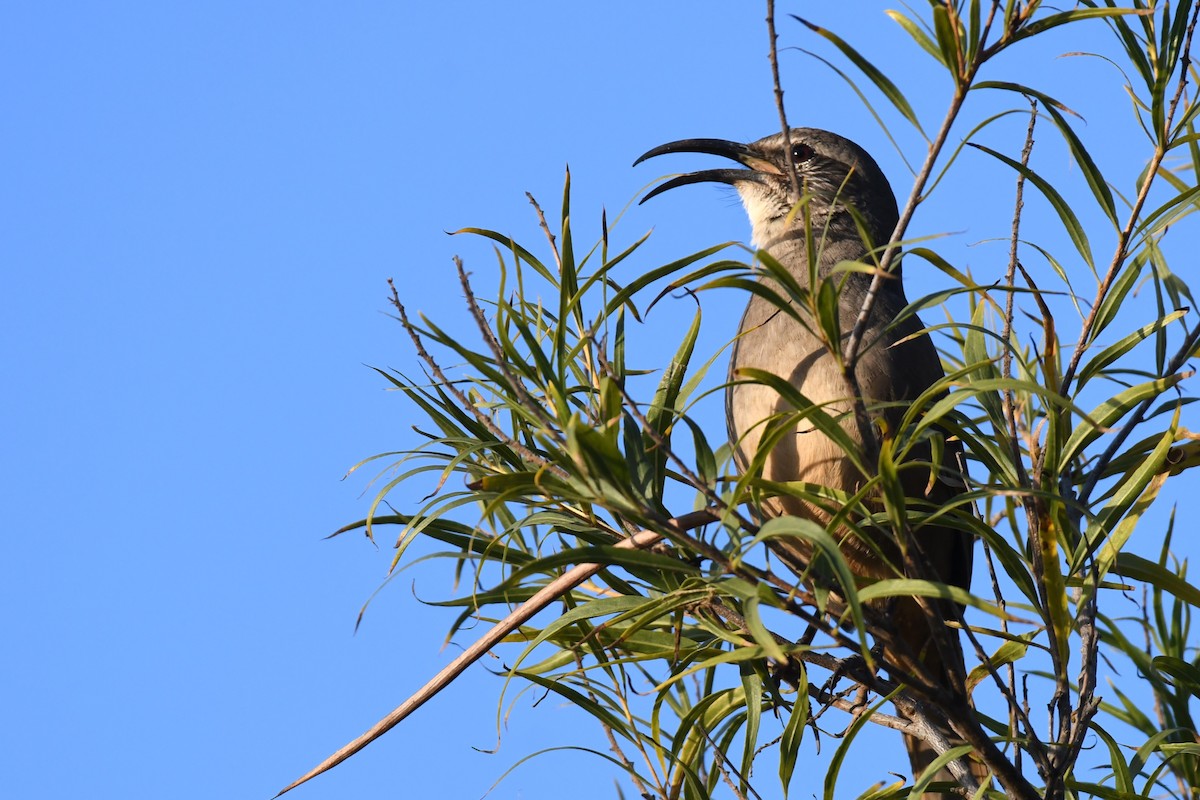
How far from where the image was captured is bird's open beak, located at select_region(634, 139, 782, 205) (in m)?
4.45

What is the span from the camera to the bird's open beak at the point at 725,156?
175 inches

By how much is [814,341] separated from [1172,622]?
1.16m

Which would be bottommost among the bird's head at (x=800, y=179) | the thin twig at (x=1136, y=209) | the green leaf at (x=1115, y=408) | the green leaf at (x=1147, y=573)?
the green leaf at (x=1147, y=573)

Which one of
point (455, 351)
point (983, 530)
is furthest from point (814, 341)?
point (455, 351)

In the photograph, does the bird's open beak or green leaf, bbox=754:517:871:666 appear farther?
the bird's open beak

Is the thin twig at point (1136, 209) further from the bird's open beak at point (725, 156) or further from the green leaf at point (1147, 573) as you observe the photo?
the bird's open beak at point (725, 156)

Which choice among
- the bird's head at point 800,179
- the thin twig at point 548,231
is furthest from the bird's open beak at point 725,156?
the thin twig at point 548,231

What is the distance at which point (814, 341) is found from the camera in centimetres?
357

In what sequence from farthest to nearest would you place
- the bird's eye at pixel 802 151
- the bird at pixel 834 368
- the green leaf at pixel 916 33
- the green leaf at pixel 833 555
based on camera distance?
the bird's eye at pixel 802 151 < the bird at pixel 834 368 < the green leaf at pixel 916 33 < the green leaf at pixel 833 555

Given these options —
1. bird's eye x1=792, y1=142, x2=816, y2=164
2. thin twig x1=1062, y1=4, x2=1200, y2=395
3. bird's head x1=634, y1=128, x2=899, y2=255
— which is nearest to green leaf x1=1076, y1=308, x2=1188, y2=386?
thin twig x1=1062, y1=4, x2=1200, y2=395

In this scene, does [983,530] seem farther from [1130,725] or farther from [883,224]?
[883,224]

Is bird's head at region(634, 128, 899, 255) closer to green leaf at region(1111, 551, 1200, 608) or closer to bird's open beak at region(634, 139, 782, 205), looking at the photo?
bird's open beak at region(634, 139, 782, 205)

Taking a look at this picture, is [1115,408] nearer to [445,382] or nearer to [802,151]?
[445,382]

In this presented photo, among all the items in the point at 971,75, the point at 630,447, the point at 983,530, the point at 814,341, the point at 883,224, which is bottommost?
the point at 983,530
